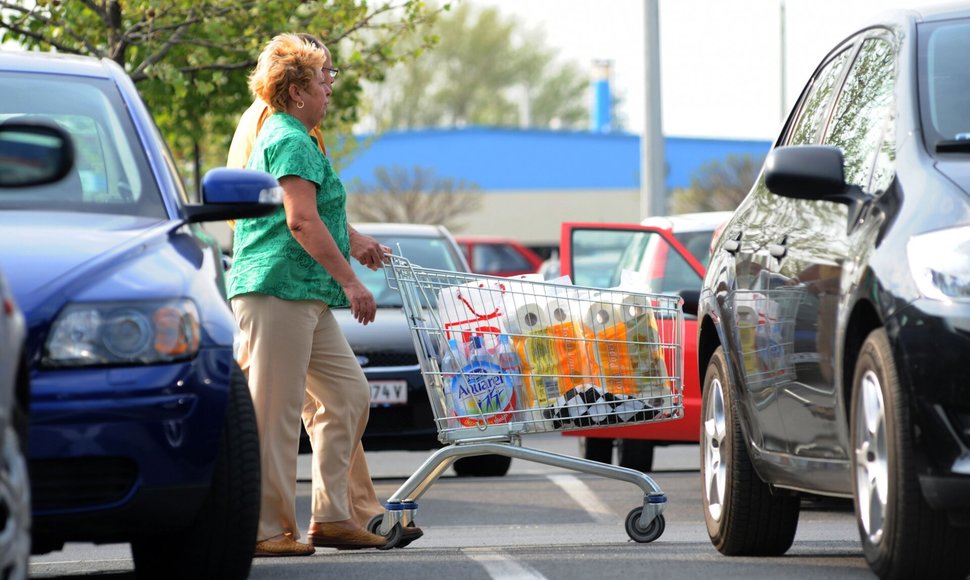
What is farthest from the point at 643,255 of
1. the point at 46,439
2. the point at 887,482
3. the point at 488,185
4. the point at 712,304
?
the point at 488,185

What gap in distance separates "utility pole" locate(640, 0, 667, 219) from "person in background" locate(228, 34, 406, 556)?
34.8 feet

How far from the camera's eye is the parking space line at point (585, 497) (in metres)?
9.28

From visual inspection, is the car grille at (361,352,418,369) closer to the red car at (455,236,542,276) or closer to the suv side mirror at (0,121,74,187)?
the suv side mirror at (0,121,74,187)

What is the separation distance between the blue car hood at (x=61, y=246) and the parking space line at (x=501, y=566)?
4.80ft

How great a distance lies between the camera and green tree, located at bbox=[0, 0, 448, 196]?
13.5 m

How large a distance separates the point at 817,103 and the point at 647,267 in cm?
404

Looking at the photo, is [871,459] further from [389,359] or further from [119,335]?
[389,359]

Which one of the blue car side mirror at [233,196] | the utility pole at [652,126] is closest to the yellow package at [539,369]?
the blue car side mirror at [233,196]

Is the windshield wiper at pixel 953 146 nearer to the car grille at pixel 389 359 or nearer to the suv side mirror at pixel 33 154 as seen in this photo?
the suv side mirror at pixel 33 154

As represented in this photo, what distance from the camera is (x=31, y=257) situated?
15.1 ft

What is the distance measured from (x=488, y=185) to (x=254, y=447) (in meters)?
54.9

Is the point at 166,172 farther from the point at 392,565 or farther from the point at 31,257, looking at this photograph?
the point at 392,565

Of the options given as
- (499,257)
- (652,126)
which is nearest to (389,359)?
(652,126)

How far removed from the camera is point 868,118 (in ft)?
18.3
